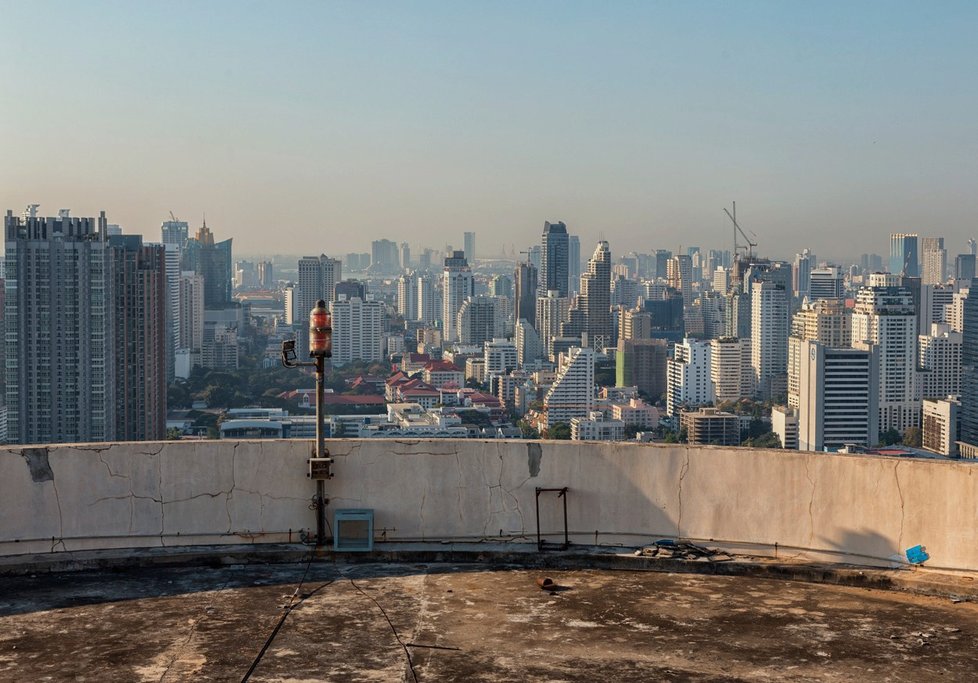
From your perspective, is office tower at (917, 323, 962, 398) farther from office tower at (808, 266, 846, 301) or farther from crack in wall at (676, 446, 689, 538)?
crack in wall at (676, 446, 689, 538)

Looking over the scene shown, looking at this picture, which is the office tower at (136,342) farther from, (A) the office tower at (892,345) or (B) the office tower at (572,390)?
(A) the office tower at (892,345)

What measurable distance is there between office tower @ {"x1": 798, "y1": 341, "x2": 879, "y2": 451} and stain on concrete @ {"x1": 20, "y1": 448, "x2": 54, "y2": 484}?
9043 centimetres

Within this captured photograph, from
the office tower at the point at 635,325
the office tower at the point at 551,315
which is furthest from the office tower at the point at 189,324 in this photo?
the office tower at the point at 635,325

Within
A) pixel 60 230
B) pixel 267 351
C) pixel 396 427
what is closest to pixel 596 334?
pixel 267 351

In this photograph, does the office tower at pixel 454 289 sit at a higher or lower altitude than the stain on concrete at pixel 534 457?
higher

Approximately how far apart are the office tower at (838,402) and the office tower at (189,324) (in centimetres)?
5453

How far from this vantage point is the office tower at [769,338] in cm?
12338

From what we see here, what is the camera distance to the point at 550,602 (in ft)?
18.8

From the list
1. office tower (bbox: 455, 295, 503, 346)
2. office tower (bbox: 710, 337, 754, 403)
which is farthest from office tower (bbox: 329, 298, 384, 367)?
office tower (bbox: 710, 337, 754, 403)

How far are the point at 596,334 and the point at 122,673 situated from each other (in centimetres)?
16044

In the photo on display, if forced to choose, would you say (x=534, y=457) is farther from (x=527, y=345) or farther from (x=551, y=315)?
(x=551, y=315)

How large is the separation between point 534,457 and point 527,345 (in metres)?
141

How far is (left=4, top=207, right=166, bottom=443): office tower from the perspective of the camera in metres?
71.1

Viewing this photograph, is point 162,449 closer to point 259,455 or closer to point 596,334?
point 259,455
